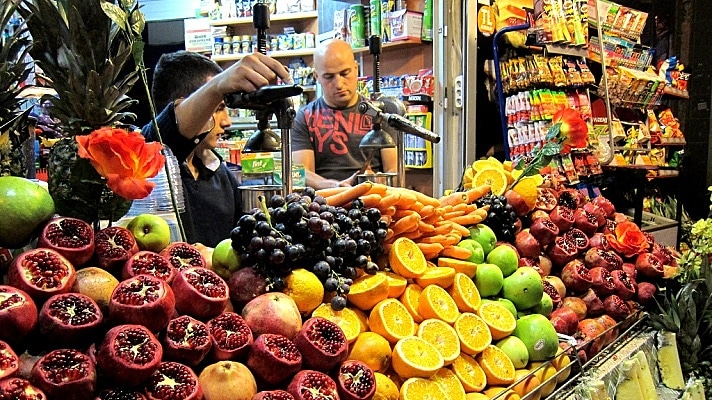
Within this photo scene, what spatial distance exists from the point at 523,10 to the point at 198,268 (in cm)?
352

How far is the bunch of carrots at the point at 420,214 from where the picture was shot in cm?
164

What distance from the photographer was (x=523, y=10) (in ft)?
13.5

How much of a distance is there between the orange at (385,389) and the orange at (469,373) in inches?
8.0

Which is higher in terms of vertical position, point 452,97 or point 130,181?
point 452,97

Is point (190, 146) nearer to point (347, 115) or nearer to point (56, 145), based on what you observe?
point (56, 145)

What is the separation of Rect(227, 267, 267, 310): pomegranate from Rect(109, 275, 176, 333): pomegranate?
0.25 metres

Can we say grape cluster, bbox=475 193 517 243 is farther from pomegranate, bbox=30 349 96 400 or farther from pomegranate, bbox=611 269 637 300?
pomegranate, bbox=30 349 96 400

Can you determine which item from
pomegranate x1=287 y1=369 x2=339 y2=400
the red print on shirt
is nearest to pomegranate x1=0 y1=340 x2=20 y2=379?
pomegranate x1=287 y1=369 x2=339 y2=400

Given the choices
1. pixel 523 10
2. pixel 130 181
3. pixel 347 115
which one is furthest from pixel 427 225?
pixel 523 10

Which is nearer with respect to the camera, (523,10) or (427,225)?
(427,225)

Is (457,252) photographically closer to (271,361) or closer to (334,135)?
(271,361)

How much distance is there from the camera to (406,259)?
5.36 feet

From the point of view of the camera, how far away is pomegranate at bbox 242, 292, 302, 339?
46.7 inches

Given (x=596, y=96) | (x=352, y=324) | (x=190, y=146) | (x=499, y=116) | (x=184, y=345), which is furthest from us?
(x=596, y=96)
